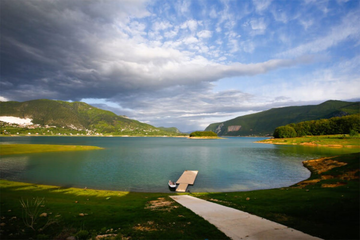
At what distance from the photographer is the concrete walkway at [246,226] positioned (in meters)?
11.0

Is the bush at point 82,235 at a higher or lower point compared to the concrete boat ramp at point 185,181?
higher

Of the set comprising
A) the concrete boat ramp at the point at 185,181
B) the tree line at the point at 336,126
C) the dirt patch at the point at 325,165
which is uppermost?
the tree line at the point at 336,126

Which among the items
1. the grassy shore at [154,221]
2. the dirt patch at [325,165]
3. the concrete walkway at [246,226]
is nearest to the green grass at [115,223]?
the grassy shore at [154,221]

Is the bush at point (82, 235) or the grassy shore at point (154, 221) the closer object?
the bush at point (82, 235)

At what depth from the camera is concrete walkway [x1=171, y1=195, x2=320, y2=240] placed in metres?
11.0

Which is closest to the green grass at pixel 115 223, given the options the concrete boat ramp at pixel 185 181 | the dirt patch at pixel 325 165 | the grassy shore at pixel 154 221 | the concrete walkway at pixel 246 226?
the grassy shore at pixel 154 221

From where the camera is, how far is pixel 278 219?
13.9m

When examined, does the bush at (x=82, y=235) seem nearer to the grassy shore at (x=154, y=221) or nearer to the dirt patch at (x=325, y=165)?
the grassy shore at (x=154, y=221)

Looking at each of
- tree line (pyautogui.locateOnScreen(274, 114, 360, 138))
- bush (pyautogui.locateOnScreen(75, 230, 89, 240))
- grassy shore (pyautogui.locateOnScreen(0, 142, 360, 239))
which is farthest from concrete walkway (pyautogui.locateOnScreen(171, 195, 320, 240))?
tree line (pyautogui.locateOnScreen(274, 114, 360, 138))

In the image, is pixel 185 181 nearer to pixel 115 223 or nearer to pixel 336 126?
pixel 115 223

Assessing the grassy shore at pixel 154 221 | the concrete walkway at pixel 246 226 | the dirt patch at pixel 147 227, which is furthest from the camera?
the dirt patch at pixel 147 227

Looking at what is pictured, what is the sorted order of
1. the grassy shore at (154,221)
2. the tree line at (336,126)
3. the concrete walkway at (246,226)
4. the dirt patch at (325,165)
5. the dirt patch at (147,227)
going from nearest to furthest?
1. the grassy shore at (154,221)
2. the concrete walkway at (246,226)
3. the dirt patch at (147,227)
4. the dirt patch at (325,165)
5. the tree line at (336,126)

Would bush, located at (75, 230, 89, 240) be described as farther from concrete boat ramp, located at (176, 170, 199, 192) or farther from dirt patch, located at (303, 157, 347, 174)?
dirt patch, located at (303, 157, 347, 174)

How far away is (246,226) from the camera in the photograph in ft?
41.5
